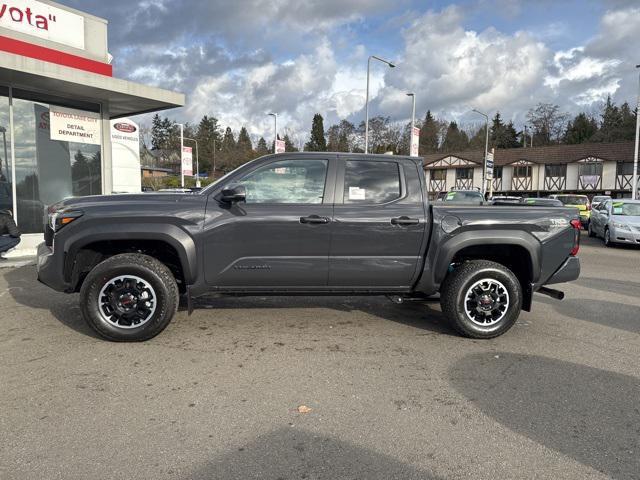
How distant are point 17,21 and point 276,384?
1114 cm

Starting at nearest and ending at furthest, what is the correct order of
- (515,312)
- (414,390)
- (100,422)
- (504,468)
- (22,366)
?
(504,468)
(100,422)
(414,390)
(22,366)
(515,312)

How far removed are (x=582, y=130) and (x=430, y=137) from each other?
979 inches

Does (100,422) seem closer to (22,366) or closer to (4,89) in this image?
(22,366)

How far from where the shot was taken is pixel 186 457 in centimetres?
278

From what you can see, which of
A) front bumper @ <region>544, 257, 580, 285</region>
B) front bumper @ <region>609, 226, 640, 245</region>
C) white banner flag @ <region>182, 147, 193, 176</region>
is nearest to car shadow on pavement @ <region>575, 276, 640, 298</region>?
front bumper @ <region>544, 257, 580, 285</region>

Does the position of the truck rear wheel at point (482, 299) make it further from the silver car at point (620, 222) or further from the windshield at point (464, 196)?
the windshield at point (464, 196)

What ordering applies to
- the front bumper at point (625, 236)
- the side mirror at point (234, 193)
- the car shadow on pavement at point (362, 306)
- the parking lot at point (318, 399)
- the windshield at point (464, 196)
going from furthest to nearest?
the windshield at point (464, 196)
the front bumper at point (625, 236)
the car shadow on pavement at point (362, 306)
the side mirror at point (234, 193)
the parking lot at point (318, 399)

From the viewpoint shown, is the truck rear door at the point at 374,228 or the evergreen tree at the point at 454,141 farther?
the evergreen tree at the point at 454,141

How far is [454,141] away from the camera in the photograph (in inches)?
3359

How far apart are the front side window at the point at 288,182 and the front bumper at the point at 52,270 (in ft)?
6.32

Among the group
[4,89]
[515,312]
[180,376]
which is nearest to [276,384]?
[180,376]

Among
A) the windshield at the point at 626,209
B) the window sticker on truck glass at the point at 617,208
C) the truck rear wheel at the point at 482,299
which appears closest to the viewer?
the truck rear wheel at the point at 482,299

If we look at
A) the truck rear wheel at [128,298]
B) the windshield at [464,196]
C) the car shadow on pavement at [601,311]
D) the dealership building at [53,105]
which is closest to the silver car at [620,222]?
the windshield at [464,196]

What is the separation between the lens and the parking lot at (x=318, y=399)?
276cm
